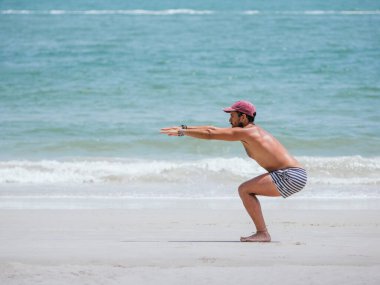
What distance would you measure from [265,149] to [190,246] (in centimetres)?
99

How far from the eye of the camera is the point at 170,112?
15.5 m

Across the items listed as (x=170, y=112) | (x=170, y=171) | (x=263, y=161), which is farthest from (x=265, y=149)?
(x=170, y=112)

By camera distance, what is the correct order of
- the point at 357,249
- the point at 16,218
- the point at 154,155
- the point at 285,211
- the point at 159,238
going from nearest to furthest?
the point at 357,249 → the point at 159,238 → the point at 16,218 → the point at 285,211 → the point at 154,155

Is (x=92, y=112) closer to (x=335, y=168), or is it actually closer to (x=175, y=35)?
(x=335, y=168)

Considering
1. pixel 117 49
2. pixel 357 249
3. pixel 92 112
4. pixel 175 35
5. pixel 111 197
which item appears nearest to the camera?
pixel 357 249

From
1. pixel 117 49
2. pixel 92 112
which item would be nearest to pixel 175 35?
pixel 117 49

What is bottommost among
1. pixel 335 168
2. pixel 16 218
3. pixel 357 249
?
pixel 357 249

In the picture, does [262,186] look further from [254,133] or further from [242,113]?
[242,113]

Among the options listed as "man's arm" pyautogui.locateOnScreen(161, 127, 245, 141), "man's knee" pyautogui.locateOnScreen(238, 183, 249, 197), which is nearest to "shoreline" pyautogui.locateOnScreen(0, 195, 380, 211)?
"man's knee" pyautogui.locateOnScreen(238, 183, 249, 197)

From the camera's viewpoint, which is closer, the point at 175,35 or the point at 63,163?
the point at 63,163

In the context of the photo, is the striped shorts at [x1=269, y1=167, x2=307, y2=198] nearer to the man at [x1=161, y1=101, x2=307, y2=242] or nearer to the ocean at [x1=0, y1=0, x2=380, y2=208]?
the man at [x1=161, y1=101, x2=307, y2=242]

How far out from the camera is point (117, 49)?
995 inches

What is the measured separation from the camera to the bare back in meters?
5.72

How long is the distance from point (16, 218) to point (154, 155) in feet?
Result: 15.7
